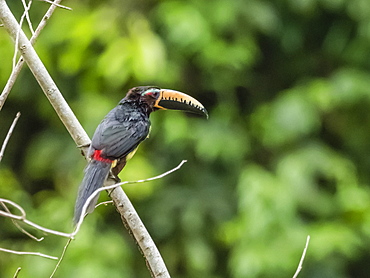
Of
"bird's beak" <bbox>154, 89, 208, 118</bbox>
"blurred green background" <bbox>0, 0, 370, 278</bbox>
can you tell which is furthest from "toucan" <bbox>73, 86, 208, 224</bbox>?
"blurred green background" <bbox>0, 0, 370, 278</bbox>

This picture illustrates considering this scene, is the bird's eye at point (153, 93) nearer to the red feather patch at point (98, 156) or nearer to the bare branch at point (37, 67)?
the red feather patch at point (98, 156)

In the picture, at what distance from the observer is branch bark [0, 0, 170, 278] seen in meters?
2.05

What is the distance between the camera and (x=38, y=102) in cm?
468

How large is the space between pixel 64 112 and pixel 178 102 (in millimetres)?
916

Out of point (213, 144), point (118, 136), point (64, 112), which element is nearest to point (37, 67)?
point (64, 112)

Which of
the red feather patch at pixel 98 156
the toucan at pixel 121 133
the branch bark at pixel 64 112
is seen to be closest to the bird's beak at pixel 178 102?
the toucan at pixel 121 133

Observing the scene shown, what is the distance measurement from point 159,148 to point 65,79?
2.52 feet

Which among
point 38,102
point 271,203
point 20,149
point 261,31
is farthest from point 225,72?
point 20,149

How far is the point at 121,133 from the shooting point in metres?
2.74

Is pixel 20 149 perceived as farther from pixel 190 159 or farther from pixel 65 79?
pixel 190 159

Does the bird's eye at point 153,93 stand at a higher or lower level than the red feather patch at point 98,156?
higher

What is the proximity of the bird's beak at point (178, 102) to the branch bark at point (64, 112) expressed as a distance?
2.62 ft

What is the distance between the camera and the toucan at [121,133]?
8.15 feet

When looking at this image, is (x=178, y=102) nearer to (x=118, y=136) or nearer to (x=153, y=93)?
(x=153, y=93)
